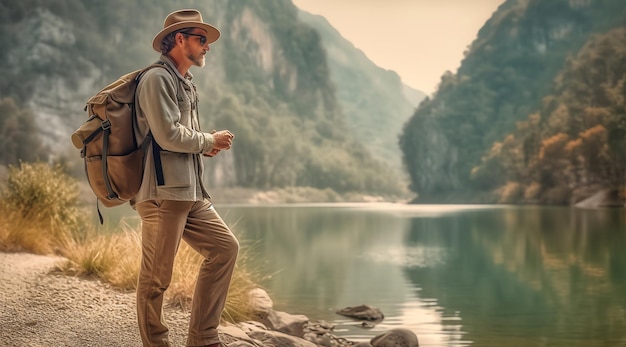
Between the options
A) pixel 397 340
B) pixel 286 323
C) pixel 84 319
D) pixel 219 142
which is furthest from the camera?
pixel 397 340

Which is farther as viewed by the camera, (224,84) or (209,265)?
(224,84)

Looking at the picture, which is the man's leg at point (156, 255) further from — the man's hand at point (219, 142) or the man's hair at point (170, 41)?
the man's hair at point (170, 41)

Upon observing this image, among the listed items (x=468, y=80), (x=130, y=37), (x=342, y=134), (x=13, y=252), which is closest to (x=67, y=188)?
(x=13, y=252)

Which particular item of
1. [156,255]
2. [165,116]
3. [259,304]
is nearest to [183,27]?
[165,116]

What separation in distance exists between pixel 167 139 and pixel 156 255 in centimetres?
72

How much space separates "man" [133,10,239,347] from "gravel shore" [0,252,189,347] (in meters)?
1.36

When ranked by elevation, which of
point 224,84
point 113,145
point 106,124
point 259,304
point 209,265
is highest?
point 224,84

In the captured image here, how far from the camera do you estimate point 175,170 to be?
4645mm

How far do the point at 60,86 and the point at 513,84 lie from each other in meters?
70.6

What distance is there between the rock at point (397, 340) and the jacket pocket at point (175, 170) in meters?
4.90

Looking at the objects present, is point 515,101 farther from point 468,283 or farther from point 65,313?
point 65,313

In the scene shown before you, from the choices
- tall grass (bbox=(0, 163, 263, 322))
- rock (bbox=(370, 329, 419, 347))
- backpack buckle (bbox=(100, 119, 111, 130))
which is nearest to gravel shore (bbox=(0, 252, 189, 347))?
tall grass (bbox=(0, 163, 263, 322))

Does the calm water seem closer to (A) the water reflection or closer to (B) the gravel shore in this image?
(A) the water reflection

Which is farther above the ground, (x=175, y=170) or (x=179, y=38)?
(x=179, y=38)
